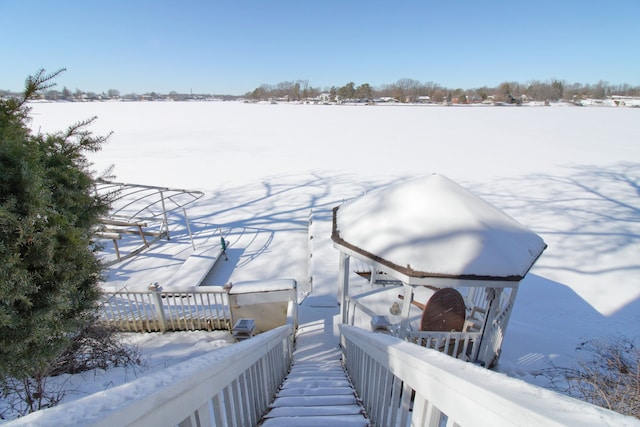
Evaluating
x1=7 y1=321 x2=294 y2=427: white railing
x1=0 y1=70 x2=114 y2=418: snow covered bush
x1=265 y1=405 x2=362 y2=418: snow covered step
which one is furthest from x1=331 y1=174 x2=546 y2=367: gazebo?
x1=0 y1=70 x2=114 y2=418: snow covered bush

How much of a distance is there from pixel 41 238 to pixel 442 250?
12.2ft

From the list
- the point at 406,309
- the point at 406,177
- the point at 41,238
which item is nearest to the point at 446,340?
the point at 406,309

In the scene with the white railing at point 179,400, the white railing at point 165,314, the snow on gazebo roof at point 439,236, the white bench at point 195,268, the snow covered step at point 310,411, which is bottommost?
→ the white bench at point 195,268

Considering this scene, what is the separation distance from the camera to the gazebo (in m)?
3.62

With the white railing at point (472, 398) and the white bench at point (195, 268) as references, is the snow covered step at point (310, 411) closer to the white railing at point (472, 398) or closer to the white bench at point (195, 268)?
the white railing at point (472, 398)

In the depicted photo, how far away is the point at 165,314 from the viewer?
219 inches

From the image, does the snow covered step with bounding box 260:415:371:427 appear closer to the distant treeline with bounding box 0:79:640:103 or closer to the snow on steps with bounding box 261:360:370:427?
the snow on steps with bounding box 261:360:370:427

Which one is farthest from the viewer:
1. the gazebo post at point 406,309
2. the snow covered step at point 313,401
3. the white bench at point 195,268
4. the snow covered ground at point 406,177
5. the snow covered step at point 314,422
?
the white bench at point 195,268

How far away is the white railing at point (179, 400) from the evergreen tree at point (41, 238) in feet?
3.89

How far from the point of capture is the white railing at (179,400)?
2.60ft

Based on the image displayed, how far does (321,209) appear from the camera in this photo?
12656mm


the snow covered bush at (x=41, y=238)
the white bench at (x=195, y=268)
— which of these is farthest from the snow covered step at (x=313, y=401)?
the white bench at (x=195, y=268)

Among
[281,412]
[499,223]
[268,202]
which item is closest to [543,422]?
[281,412]

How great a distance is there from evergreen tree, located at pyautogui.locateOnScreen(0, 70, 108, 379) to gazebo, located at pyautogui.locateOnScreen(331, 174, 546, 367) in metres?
3.05
